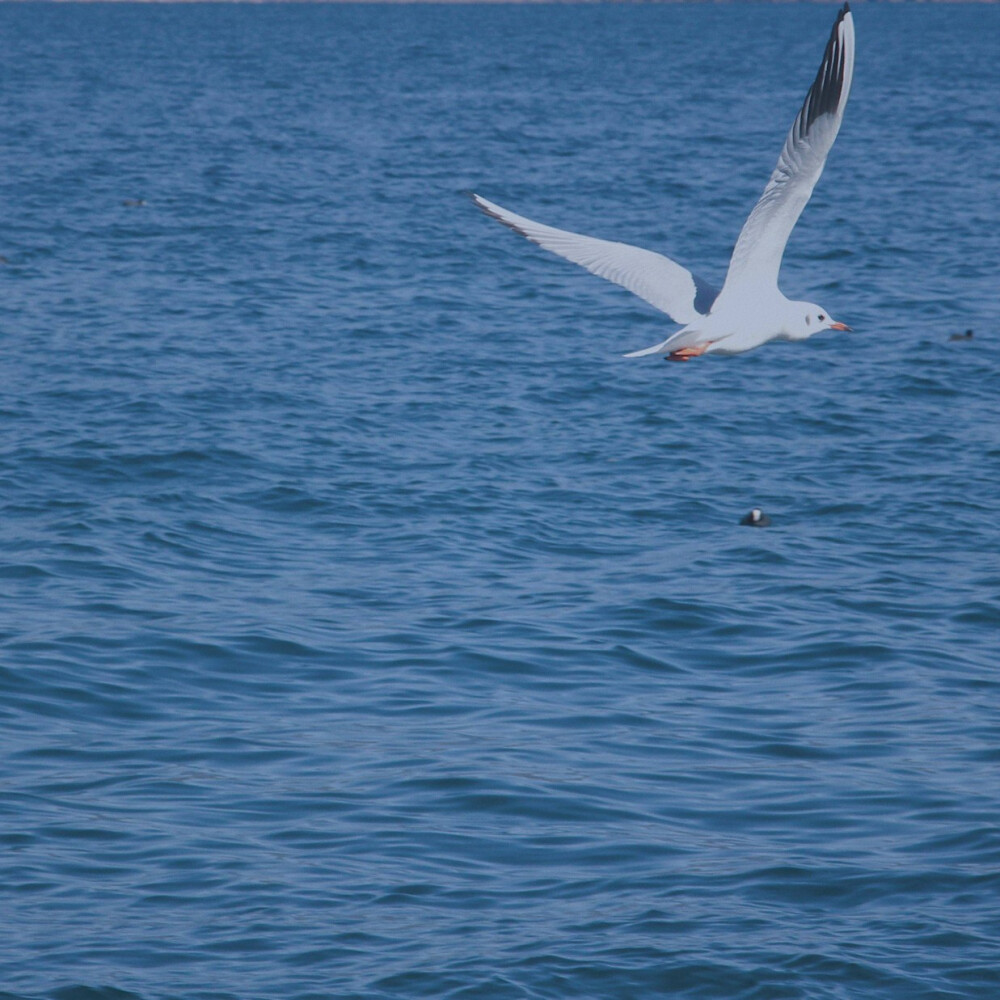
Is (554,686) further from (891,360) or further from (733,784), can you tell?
(891,360)

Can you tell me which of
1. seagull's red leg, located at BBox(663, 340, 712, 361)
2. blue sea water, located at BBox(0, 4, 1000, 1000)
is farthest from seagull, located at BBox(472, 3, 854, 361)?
blue sea water, located at BBox(0, 4, 1000, 1000)

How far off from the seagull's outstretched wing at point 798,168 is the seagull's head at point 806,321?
12.1 inches

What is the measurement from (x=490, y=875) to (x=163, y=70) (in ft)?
259

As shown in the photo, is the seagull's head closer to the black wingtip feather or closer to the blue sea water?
the black wingtip feather

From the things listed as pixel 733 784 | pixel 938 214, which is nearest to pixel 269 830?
pixel 733 784

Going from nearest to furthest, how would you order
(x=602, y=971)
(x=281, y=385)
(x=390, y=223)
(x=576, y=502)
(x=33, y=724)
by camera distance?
1. (x=602, y=971)
2. (x=33, y=724)
3. (x=576, y=502)
4. (x=281, y=385)
5. (x=390, y=223)

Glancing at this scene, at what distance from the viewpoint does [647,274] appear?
11.2m

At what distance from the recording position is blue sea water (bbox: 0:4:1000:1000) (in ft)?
30.0

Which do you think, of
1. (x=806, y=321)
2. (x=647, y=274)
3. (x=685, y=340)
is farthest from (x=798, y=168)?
(x=647, y=274)

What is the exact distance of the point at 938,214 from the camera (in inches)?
1403

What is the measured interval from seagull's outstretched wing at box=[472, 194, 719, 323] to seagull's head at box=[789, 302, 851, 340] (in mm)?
586

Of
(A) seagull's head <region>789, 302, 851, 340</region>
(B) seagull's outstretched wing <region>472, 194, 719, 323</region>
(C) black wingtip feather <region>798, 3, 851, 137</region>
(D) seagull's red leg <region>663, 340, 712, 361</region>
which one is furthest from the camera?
(B) seagull's outstretched wing <region>472, 194, 719, 323</region>

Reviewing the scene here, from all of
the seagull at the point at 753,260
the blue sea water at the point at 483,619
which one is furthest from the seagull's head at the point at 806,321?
the blue sea water at the point at 483,619

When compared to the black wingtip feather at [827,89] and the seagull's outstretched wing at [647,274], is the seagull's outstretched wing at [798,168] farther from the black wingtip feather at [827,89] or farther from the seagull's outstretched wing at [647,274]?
the seagull's outstretched wing at [647,274]
